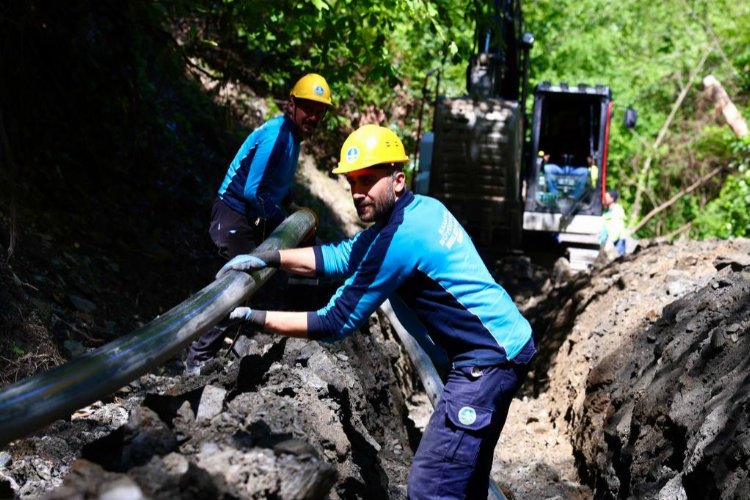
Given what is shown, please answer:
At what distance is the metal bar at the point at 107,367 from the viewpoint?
2.84 metres

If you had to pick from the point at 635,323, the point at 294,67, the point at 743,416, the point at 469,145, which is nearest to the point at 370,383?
the point at 743,416

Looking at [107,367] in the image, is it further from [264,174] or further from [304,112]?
[304,112]

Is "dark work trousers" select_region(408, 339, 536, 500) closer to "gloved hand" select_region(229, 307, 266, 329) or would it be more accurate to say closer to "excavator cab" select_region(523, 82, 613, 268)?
"gloved hand" select_region(229, 307, 266, 329)

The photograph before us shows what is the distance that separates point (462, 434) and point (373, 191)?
121cm

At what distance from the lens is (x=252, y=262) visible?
4562 mm

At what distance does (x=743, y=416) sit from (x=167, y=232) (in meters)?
7.07

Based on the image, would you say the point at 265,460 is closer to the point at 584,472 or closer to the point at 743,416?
the point at 743,416

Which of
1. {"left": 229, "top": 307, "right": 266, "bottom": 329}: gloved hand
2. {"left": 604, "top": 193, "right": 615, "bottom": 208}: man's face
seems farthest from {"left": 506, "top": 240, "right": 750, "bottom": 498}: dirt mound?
{"left": 604, "top": 193, "right": 615, "bottom": 208}: man's face

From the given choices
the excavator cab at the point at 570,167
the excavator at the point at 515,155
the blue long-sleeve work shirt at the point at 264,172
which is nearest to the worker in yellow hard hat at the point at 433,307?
the blue long-sleeve work shirt at the point at 264,172

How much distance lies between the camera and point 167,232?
410 inches

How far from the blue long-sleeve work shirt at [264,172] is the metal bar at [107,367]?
6.65ft

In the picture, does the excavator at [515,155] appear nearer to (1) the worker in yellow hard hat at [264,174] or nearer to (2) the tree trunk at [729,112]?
(2) the tree trunk at [729,112]

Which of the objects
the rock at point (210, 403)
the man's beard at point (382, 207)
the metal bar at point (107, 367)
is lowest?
the rock at point (210, 403)

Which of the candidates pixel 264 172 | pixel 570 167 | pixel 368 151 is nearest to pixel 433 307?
pixel 368 151
